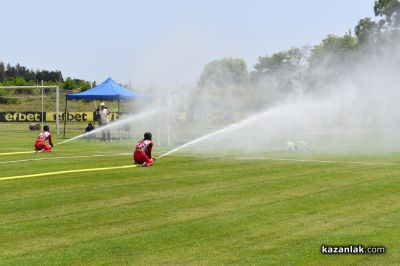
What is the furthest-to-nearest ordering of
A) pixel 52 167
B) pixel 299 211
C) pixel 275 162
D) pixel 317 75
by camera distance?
pixel 317 75 → pixel 275 162 → pixel 52 167 → pixel 299 211

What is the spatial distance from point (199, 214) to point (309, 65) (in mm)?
45739

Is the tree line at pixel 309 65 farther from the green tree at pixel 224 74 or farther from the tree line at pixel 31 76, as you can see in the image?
the tree line at pixel 31 76

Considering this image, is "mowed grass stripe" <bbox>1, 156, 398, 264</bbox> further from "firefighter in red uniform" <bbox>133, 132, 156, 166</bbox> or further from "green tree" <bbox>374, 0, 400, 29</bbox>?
"green tree" <bbox>374, 0, 400, 29</bbox>

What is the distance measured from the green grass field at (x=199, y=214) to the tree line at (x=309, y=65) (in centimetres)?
2626

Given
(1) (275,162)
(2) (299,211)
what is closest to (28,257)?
(2) (299,211)

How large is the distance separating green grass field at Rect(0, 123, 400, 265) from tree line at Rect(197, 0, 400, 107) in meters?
26.3

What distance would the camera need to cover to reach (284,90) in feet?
179

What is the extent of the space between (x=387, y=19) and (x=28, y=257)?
243ft

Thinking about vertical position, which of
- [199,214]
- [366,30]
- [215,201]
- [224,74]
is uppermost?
[366,30]

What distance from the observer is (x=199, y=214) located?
13.4 meters

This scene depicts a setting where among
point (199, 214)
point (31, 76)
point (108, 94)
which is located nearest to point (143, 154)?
point (199, 214)

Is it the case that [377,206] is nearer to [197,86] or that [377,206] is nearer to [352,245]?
[352,245]

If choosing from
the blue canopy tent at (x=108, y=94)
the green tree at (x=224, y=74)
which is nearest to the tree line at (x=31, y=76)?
the green tree at (x=224, y=74)

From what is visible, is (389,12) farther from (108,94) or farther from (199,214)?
(199,214)
